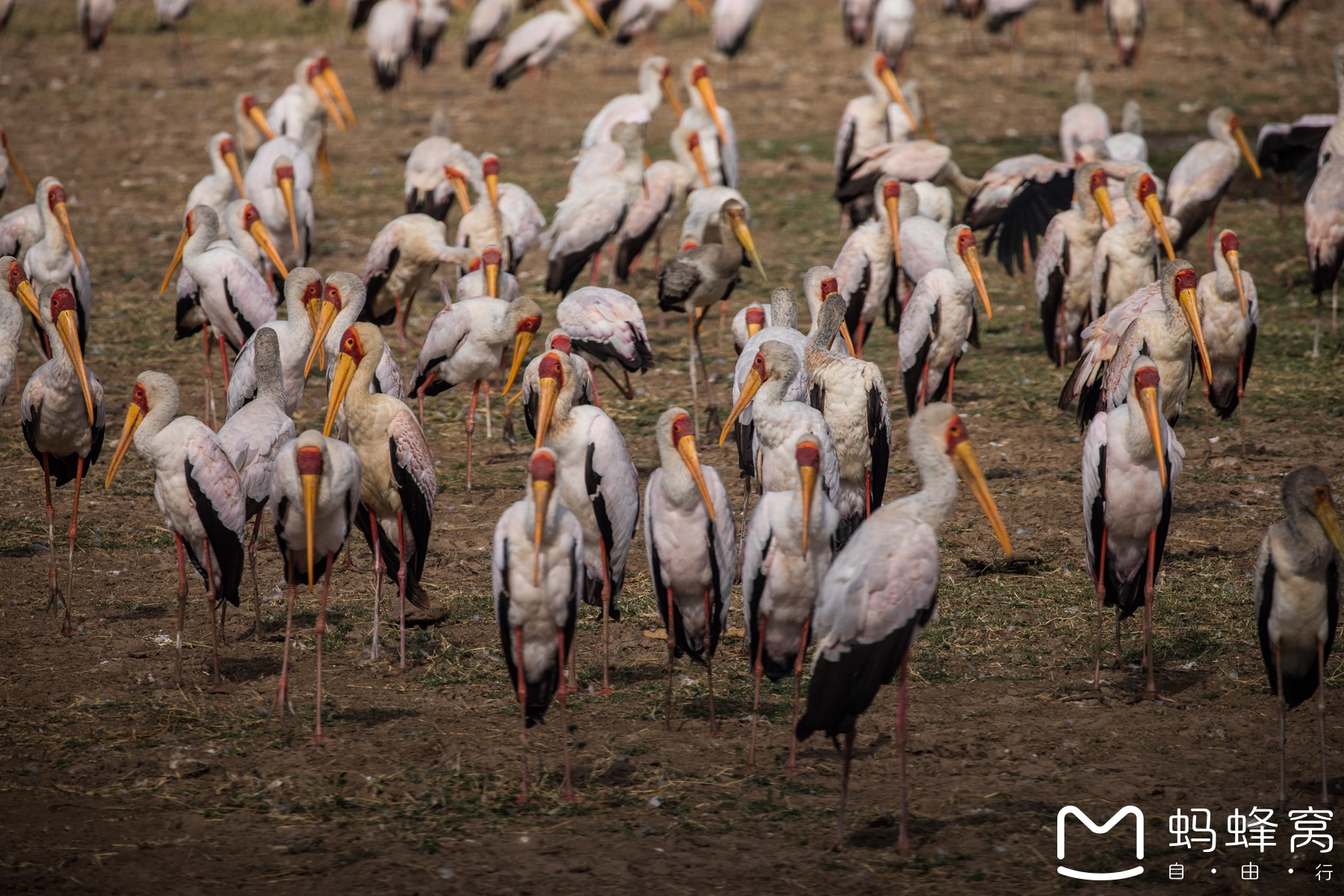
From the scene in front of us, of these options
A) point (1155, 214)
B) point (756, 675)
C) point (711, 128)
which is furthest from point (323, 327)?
point (711, 128)

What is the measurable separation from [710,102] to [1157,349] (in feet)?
22.2

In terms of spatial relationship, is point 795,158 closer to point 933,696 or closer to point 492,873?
point 933,696

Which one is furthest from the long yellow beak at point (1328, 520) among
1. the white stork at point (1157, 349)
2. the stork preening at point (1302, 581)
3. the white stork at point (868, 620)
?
the white stork at point (1157, 349)

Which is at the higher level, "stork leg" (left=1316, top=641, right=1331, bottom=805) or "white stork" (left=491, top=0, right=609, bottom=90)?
"white stork" (left=491, top=0, right=609, bottom=90)

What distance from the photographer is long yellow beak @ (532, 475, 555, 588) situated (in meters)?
4.57

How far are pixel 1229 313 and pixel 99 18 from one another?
14.6 m

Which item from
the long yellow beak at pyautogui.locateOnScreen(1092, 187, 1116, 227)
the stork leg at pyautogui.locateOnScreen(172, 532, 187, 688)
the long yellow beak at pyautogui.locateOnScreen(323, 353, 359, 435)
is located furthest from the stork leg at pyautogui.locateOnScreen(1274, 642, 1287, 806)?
the long yellow beak at pyautogui.locateOnScreen(1092, 187, 1116, 227)

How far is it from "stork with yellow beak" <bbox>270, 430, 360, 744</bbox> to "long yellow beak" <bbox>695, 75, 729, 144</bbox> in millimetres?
7913

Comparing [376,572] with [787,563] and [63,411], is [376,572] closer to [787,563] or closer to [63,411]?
[63,411]

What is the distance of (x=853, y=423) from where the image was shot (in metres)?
6.22

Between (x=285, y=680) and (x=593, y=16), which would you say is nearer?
(x=285, y=680)

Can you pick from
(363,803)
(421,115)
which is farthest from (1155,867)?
(421,115)

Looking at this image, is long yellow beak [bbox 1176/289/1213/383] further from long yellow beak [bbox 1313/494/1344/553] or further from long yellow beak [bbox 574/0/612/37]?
long yellow beak [bbox 574/0/612/37]

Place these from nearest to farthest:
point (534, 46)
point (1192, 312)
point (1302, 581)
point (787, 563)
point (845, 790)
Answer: point (845, 790), point (1302, 581), point (787, 563), point (1192, 312), point (534, 46)
